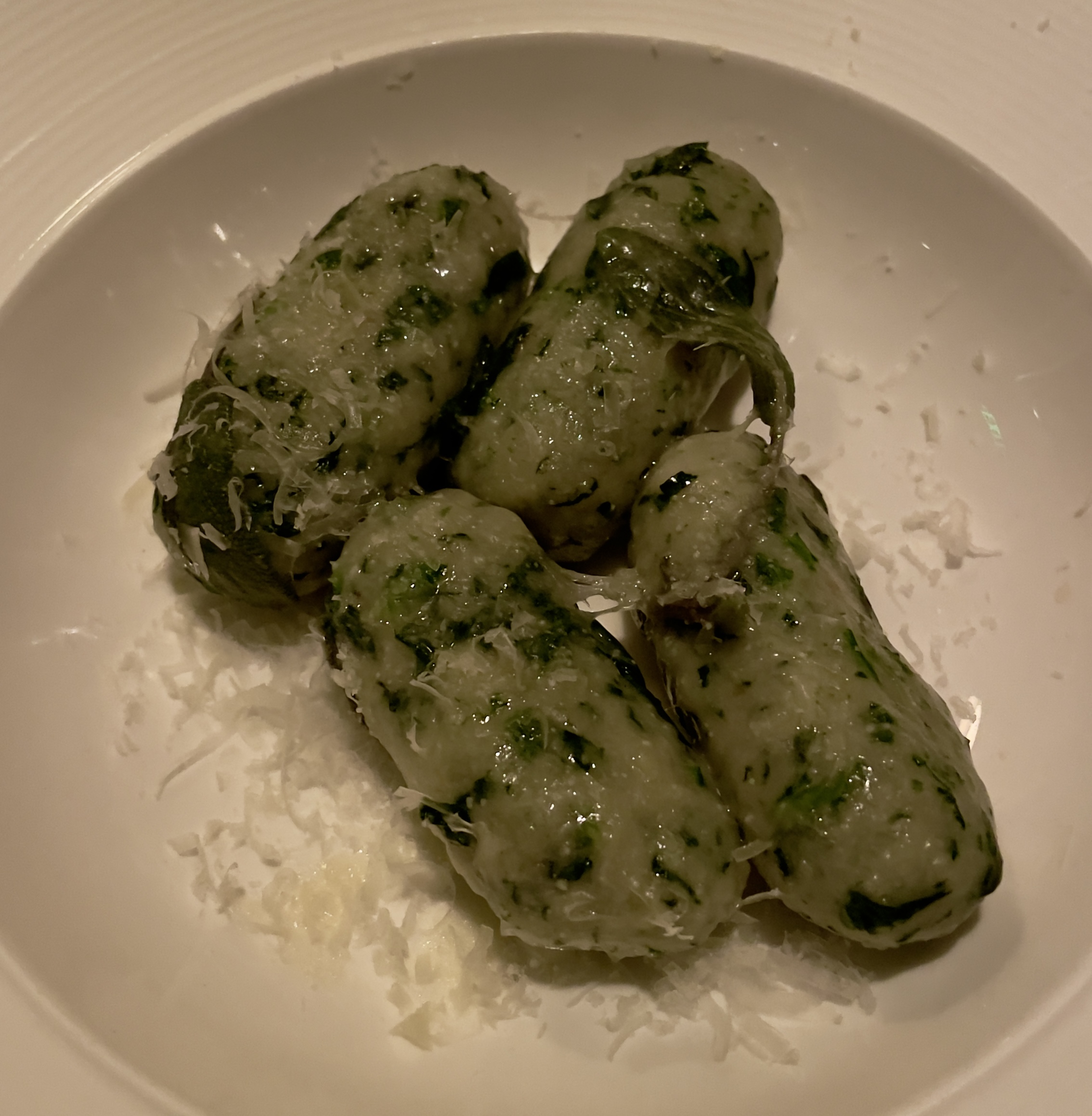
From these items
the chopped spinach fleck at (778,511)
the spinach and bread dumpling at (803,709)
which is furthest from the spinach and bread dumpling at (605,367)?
the chopped spinach fleck at (778,511)

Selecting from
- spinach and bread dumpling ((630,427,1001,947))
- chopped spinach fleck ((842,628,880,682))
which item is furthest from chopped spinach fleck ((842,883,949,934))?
chopped spinach fleck ((842,628,880,682))

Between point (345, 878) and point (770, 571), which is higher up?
point (770, 571)

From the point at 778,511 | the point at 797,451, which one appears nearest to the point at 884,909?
the point at 778,511

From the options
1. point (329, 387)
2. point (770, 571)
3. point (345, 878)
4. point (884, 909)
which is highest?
point (329, 387)

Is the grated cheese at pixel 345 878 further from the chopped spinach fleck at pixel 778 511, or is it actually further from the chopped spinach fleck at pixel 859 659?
the chopped spinach fleck at pixel 778 511

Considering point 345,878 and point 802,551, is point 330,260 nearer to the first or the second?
point 802,551

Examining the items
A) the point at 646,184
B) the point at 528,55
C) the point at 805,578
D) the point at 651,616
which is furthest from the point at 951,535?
the point at 528,55

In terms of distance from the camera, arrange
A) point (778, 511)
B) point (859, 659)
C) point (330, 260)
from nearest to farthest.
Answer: point (859, 659) → point (778, 511) → point (330, 260)
